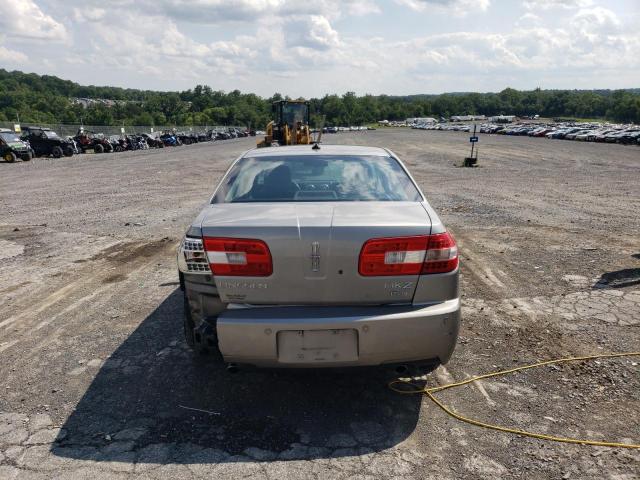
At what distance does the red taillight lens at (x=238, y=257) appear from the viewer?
2.85m

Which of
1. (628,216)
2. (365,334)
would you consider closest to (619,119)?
(628,216)

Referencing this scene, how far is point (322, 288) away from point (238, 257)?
54 centimetres

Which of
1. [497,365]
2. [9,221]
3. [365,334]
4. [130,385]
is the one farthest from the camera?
[9,221]

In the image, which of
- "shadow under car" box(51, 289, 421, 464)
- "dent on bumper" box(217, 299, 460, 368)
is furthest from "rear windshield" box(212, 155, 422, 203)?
"shadow under car" box(51, 289, 421, 464)

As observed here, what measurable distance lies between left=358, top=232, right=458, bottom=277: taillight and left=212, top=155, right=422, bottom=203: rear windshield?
72 centimetres

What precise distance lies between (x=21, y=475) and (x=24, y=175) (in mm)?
19773

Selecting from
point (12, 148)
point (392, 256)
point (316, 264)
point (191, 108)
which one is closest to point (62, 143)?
point (12, 148)

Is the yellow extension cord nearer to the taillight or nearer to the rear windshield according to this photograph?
the taillight

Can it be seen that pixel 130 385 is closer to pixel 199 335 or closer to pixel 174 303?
pixel 199 335

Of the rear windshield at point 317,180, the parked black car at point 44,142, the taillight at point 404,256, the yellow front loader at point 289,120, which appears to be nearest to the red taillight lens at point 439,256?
the taillight at point 404,256

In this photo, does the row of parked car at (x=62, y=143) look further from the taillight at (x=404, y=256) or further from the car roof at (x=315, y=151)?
the taillight at (x=404, y=256)

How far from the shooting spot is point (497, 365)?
3.77 m

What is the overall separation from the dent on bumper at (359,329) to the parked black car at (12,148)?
90.6ft

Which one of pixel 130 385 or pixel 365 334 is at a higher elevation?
pixel 365 334
